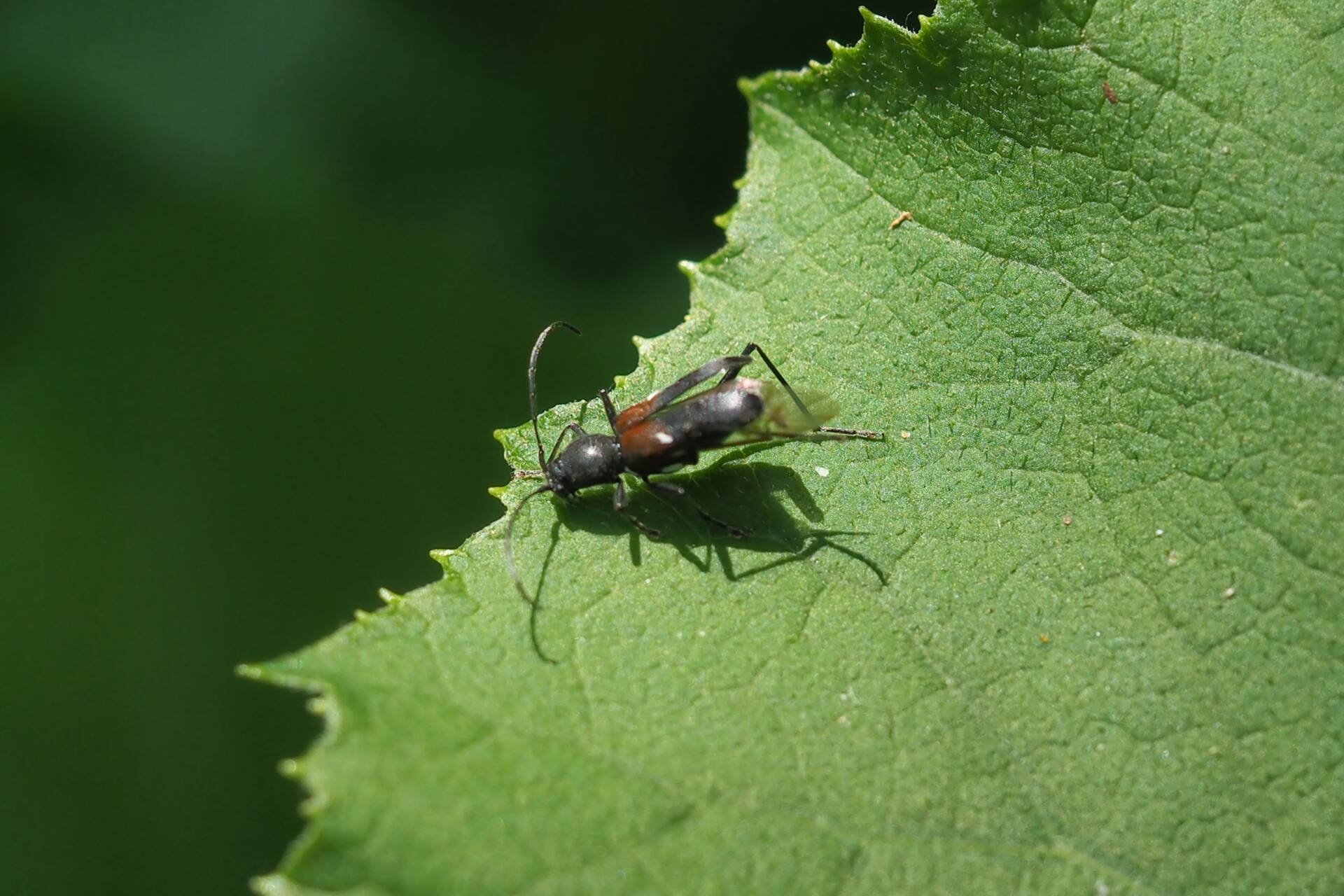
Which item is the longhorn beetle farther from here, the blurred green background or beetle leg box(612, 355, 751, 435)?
the blurred green background

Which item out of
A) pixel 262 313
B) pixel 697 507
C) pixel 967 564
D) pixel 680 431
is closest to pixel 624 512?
pixel 697 507

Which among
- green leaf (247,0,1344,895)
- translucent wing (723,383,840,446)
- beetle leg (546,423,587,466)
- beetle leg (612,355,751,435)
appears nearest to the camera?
green leaf (247,0,1344,895)

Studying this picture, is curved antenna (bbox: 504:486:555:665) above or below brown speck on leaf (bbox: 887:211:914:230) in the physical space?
below

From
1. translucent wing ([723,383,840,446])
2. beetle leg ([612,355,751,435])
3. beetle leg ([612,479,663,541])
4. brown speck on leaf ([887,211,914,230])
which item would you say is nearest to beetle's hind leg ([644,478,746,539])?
beetle leg ([612,479,663,541])

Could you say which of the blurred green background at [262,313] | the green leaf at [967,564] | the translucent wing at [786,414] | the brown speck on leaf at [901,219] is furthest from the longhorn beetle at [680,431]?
the blurred green background at [262,313]

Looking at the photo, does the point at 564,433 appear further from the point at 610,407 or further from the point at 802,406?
the point at 802,406

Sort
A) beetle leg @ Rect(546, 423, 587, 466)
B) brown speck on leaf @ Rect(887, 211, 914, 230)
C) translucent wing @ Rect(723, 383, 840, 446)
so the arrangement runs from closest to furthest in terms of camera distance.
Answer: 1. translucent wing @ Rect(723, 383, 840, 446)
2. brown speck on leaf @ Rect(887, 211, 914, 230)
3. beetle leg @ Rect(546, 423, 587, 466)
